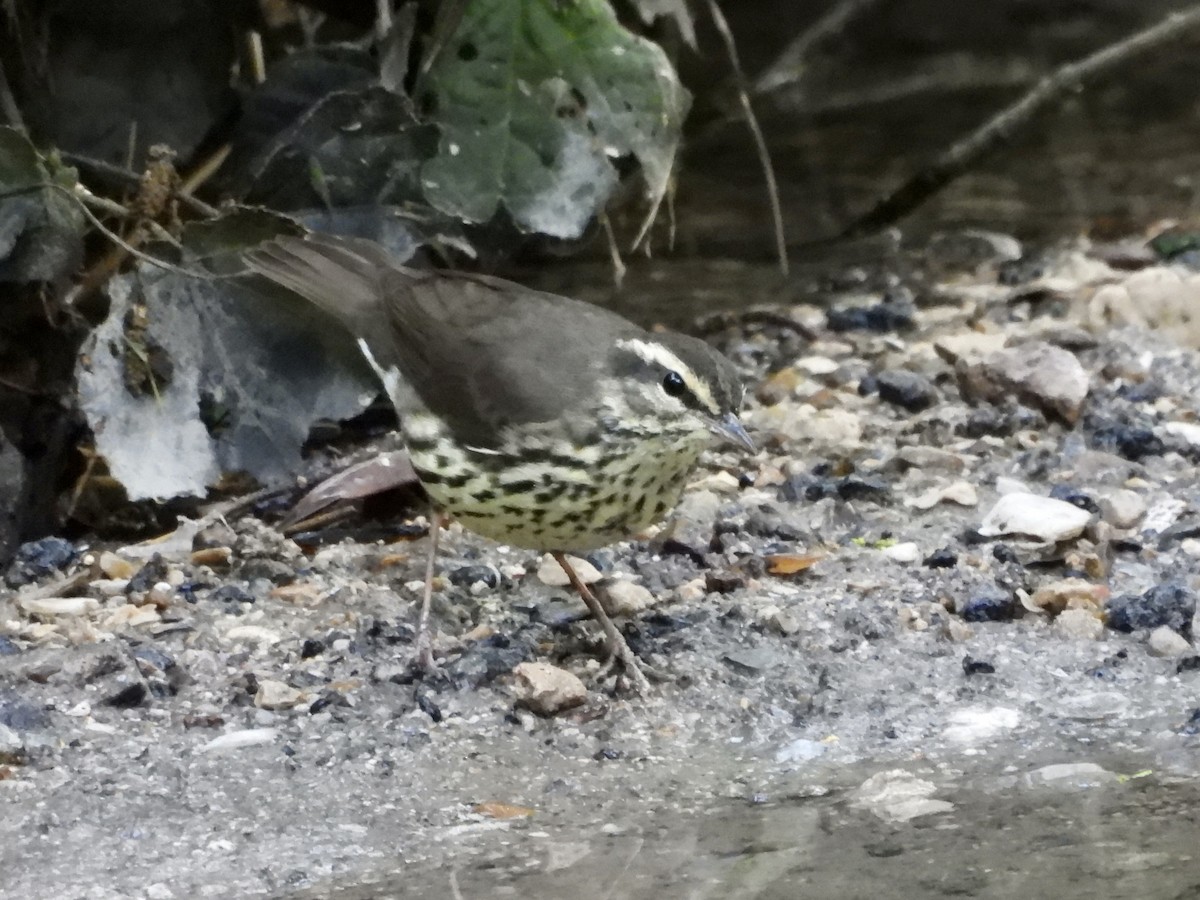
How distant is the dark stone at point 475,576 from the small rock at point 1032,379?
206cm

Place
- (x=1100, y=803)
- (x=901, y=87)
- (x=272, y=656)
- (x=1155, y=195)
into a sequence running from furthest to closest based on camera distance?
(x=901, y=87)
(x=1155, y=195)
(x=272, y=656)
(x=1100, y=803)

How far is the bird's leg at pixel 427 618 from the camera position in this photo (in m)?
4.62

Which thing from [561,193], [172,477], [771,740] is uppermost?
[561,193]

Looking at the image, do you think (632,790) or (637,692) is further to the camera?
(637,692)

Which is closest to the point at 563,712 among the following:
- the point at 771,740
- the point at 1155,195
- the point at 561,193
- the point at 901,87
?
the point at 771,740

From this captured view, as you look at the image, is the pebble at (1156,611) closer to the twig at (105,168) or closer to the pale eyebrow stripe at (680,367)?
the pale eyebrow stripe at (680,367)

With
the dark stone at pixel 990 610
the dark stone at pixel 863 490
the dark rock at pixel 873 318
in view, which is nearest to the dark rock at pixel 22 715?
the dark stone at pixel 990 610

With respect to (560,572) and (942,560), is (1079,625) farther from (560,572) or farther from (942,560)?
(560,572)

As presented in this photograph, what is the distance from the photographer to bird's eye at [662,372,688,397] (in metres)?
4.57

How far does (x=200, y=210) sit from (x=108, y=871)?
256 cm

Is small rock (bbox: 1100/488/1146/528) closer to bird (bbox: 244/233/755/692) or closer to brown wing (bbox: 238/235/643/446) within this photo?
bird (bbox: 244/233/755/692)

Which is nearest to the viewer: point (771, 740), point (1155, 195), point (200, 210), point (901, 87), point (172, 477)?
point (771, 740)

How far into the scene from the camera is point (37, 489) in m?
5.73

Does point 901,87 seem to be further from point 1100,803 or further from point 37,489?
point 1100,803
